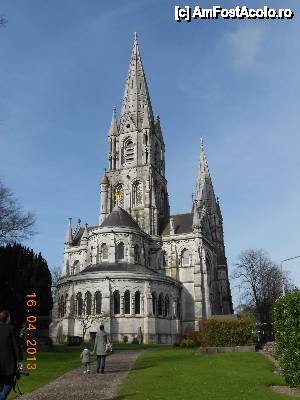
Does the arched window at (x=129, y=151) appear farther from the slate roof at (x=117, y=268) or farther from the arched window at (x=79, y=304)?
the arched window at (x=79, y=304)

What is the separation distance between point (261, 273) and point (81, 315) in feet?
84.2

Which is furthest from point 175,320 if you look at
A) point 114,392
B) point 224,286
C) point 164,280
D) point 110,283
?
point 114,392

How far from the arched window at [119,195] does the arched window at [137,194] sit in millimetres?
1915

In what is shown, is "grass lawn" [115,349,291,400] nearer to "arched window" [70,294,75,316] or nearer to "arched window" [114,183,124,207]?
"arched window" [70,294,75,316]

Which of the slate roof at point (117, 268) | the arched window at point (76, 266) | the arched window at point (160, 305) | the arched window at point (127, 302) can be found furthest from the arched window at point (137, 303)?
the arched window at point (76, 266)

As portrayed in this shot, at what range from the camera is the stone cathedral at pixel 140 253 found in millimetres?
52219

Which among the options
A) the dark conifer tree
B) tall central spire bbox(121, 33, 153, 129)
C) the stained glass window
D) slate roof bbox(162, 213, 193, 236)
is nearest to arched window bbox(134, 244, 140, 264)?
slate roof bbox(162, 213, 193, 236)

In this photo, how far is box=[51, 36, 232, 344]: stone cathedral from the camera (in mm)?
52219

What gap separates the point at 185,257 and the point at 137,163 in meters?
17.4

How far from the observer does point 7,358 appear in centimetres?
945

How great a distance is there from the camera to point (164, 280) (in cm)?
5625

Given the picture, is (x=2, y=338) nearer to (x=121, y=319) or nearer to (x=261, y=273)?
(x=121, y=319)

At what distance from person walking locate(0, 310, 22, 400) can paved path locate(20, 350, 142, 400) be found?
4.54m

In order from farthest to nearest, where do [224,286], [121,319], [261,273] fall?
[224,286] < [261,273] < [121,319]
